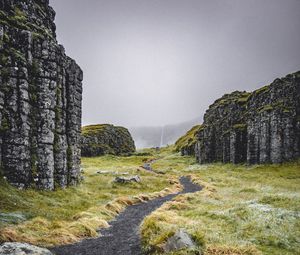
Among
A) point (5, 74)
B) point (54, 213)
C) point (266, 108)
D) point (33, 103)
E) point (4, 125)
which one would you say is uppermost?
point (266, 108)

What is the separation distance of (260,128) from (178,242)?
68561 millimetres

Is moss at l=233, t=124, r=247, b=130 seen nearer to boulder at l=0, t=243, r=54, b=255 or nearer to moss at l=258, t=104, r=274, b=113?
moss at l=258, t=104, r=274, b=113

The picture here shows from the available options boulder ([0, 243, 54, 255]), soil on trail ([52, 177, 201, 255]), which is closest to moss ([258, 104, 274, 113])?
soil on trail ([52, 177, 201, 255])

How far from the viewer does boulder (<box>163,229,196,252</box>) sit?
16.3m

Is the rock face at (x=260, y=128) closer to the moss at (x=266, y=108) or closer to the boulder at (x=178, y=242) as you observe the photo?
the moss at (x=266, y=108)

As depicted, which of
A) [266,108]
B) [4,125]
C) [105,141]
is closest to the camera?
[4,125]

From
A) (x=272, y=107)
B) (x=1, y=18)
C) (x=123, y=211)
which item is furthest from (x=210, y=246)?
(x=272, y=107)

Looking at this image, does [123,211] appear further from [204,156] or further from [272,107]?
[204,156]

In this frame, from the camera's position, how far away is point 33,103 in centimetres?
3369

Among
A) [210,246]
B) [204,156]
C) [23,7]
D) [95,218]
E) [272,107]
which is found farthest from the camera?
[204,156]

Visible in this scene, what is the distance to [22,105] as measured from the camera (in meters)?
31.4

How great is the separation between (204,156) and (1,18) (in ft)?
282

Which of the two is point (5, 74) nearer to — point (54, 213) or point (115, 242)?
point (54, 213)

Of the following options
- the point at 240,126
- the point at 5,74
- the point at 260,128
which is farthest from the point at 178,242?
the point at 240,126
